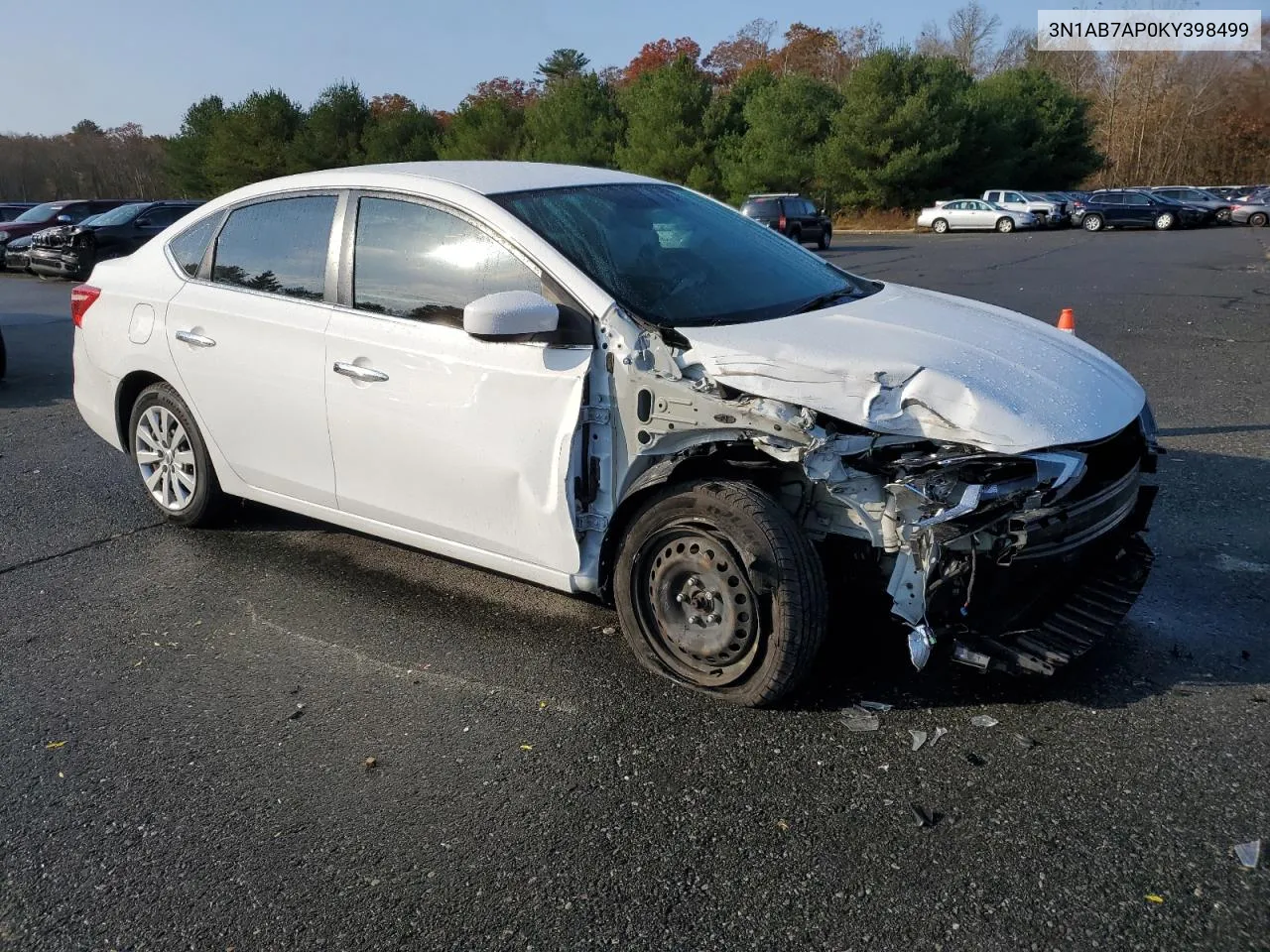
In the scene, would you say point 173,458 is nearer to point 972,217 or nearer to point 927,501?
point 927,501

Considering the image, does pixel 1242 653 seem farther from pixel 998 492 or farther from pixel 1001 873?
pixel 1001 873

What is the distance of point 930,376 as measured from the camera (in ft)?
11.0

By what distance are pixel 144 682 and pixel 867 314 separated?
3041mm

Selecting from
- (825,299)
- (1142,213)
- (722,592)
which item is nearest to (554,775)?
(722,592)

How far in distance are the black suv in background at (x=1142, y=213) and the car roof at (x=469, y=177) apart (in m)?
42.0

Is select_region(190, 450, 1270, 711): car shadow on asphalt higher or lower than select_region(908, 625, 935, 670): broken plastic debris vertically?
lower

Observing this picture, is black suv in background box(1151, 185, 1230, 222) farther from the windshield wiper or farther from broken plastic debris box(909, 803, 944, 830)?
broken plastic debris box(909, 803, 944, 830)

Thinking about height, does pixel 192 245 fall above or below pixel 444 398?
above

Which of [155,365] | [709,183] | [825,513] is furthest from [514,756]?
[709,183]

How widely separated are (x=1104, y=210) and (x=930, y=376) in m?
43.4

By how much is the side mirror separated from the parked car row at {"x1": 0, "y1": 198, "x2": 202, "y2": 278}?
18.6 m

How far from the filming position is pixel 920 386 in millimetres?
3314

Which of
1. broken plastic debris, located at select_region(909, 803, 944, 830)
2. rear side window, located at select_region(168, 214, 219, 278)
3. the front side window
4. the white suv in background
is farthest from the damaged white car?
the white suv in background

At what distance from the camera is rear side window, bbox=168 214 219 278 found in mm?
5082
